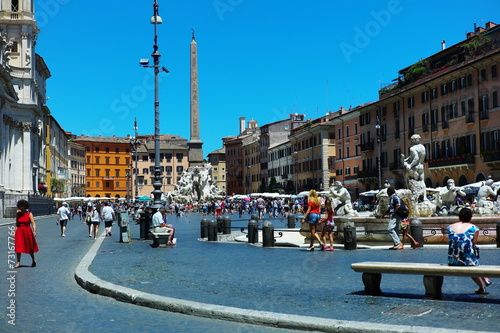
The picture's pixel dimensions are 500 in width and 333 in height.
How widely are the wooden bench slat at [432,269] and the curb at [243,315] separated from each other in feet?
5.52

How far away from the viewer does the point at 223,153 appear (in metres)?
130

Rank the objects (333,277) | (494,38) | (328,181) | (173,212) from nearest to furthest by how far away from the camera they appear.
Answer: (333,277)
(494,38)
(173,212)
(328,181)

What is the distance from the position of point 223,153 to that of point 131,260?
117 meters

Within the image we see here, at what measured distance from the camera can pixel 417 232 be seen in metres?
15.1

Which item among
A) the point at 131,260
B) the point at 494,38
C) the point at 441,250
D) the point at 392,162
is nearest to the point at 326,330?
the point at 131,260

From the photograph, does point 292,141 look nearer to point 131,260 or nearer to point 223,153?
point 223,153

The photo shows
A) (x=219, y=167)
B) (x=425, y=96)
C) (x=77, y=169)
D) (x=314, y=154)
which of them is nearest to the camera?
(x=425, y=96)

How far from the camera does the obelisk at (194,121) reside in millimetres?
64688

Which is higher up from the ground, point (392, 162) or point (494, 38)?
point (494, 38)

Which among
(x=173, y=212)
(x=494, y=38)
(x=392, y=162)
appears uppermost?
(x=494, y=38)

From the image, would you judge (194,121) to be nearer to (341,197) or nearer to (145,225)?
(145,225)

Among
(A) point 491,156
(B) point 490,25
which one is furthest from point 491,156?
(B) point 490,25

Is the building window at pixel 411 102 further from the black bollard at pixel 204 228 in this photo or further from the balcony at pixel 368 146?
the black bollard at pixel 204 228

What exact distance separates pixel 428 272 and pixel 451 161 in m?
37.0
